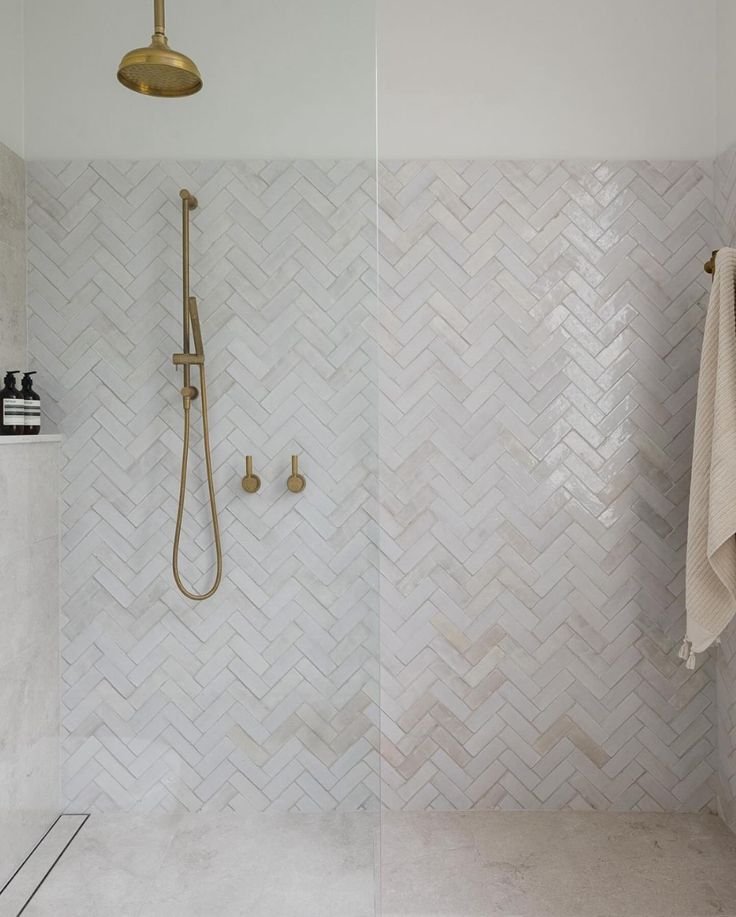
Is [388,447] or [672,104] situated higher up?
[672,104]

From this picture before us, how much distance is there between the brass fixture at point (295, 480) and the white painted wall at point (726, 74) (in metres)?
1.73

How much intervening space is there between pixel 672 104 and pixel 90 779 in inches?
96.2

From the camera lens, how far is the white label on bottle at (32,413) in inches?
57.4

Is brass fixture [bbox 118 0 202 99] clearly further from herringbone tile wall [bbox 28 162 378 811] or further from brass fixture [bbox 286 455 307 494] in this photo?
brass fixture [bbox 286 455 307 494]

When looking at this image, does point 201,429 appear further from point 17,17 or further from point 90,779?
point 17,17

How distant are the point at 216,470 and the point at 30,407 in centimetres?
36

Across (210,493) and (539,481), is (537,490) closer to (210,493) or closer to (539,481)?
(539,481)

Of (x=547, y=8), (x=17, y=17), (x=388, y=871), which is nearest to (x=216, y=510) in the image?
(x=17, y=17)

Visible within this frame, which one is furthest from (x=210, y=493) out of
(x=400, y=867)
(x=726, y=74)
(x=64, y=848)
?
(x=726, y=74)

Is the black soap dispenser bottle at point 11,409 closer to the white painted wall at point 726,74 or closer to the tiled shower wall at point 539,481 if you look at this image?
the tiled shower wall at point 539,481

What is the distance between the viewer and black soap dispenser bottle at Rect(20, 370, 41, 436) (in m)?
1.45

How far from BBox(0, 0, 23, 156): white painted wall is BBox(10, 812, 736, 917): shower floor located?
1.29 meters

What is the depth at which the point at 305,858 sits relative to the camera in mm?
1572

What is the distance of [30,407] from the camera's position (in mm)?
1469
